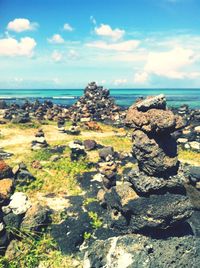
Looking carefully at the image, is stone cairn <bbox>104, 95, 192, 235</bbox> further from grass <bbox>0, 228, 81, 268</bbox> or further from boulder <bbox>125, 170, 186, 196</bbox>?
grass <bbox>0, 228, 81, 268</bbox>

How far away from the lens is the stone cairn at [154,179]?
506 inches

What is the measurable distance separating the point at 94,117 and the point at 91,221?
126 feet

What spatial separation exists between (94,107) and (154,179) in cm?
4508

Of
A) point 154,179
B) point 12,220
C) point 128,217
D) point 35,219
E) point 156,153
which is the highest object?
point 156,153

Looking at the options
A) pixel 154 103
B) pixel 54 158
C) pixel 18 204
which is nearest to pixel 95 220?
pixel 18 204

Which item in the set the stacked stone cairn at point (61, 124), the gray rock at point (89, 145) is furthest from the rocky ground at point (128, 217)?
the stacked stone cairn at point (61, 124)

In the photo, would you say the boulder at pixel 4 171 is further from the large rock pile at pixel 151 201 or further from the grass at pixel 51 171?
the large rock pile at pixel 151 201

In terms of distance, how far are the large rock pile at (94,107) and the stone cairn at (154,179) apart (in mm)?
37696

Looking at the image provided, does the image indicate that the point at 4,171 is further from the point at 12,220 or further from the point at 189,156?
the point at 189,156

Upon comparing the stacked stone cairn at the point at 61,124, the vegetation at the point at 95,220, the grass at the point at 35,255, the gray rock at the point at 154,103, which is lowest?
the grass at the point at 35,255

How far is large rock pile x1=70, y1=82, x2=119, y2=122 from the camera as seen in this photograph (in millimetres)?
53594

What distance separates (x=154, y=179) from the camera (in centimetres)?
1327

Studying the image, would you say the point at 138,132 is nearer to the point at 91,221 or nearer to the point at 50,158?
the point at 91,221

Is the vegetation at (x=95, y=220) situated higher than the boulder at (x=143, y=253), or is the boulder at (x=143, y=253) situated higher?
the boulder at (x=143, y=253)
